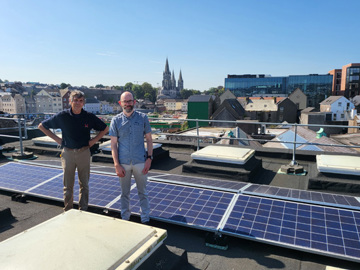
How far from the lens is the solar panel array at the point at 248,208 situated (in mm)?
3158

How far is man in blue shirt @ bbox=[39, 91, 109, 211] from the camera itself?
4215 mm

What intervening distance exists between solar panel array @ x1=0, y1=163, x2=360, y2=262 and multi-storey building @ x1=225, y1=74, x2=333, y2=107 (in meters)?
105

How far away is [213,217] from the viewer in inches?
145

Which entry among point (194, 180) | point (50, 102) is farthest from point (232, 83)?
point (194, 180)

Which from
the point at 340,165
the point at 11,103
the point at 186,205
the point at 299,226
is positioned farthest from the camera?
the point at 11,103

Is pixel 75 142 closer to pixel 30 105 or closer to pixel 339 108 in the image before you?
Result: pixel 339 108

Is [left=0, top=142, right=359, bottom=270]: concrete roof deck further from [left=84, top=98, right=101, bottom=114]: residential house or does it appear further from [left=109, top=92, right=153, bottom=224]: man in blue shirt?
[left=84, top=98, right=101, bottom=114]: residential house

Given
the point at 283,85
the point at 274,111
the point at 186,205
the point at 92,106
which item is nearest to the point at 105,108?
the point at 92,106

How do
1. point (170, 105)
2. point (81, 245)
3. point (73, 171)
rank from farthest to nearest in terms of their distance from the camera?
point (170, 105) → point (73, 171) → point (81, 245)

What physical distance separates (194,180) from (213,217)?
156 cm

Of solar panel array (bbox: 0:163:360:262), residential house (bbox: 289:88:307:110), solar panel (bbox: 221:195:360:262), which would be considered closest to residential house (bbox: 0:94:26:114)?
residential house (bbox: 289:88:307:110)

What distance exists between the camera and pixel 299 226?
3.37 m

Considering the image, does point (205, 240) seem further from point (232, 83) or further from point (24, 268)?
point (232, 83)

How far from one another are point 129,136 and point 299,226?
2.54 m
